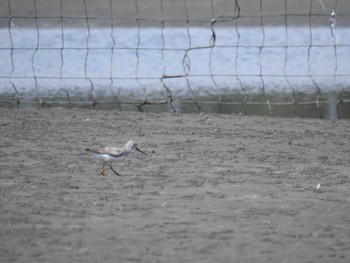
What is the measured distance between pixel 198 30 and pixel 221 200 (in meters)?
10.3

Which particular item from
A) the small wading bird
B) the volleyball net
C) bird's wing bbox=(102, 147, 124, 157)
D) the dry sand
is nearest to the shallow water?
the volleyball net

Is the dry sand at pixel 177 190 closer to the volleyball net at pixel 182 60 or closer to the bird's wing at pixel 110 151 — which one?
the bird's wing at pixel 110 151

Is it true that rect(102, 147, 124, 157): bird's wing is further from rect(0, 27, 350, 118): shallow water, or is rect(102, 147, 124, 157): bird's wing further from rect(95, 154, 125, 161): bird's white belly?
rect(0, 27, 350, 118): shallow water

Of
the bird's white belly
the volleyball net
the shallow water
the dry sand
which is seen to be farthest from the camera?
the shallow water

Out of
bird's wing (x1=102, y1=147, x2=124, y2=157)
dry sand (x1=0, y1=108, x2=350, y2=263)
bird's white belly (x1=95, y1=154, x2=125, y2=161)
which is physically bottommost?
dry sand (x1=0, y1=108, x2=350, y2=263)

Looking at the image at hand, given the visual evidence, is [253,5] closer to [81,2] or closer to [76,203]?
[81,2]

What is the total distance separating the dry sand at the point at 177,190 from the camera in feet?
23.1

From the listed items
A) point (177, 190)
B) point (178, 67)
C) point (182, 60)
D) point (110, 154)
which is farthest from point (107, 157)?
point (182, 60)

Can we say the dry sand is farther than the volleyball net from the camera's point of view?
No

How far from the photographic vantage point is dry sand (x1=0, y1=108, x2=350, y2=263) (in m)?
7.05

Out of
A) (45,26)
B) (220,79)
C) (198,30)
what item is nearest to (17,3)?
(45,26)

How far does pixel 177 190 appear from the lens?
8539 mm

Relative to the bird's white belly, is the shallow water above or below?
above

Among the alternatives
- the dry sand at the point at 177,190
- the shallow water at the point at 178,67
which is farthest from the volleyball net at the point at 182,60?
the dry sand at the point at 177,190
